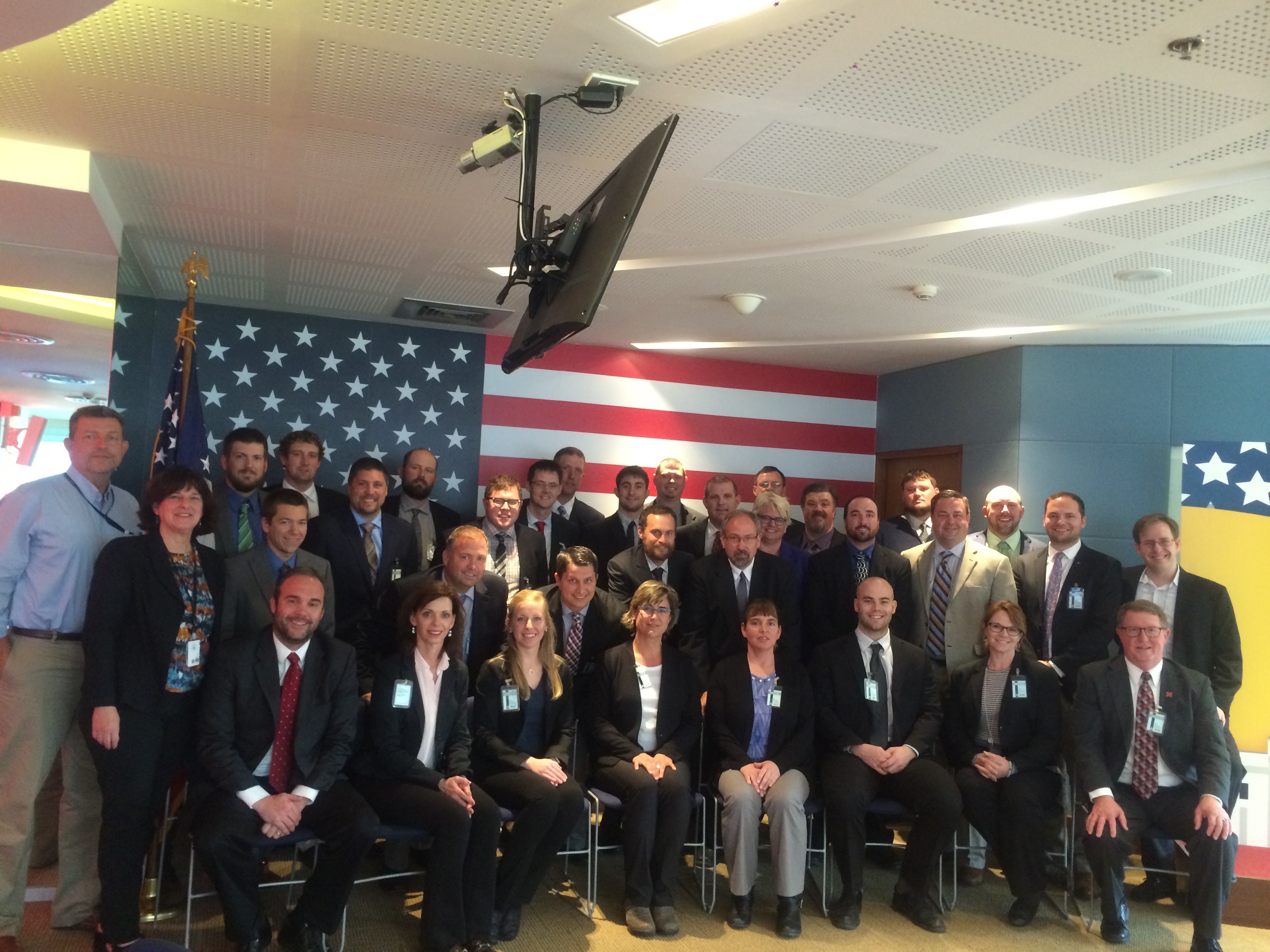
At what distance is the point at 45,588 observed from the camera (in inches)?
133

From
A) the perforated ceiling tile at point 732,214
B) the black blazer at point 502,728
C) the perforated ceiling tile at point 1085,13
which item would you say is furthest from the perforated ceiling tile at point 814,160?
the black blazer at point 502,728

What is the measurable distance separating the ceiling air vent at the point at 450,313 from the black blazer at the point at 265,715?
108 inches

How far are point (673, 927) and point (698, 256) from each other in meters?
3.01

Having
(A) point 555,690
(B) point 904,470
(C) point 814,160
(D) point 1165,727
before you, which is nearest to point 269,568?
(A) point 555,690

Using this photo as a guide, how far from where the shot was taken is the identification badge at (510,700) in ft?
13.2

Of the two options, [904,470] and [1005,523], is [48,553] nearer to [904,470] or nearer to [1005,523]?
[1005,523]

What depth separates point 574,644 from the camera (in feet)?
14.9

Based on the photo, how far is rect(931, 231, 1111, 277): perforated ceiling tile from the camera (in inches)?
160

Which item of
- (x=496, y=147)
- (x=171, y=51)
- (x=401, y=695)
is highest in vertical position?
(x=171, y=51)

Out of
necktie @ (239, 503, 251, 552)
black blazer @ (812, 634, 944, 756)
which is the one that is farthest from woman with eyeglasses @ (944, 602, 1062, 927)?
necktie @ (239, 503, 251, 552)

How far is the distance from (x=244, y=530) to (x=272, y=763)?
1.38 m

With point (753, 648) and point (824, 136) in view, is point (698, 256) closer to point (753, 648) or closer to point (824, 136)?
point (824, 136)

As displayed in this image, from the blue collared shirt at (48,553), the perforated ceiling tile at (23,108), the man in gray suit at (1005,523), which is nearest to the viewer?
the perforated ceiling tile at (23,108)

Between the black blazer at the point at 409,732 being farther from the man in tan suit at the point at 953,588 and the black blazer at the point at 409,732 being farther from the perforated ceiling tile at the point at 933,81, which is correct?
the perforated ceiling tile at the point at 933,81
